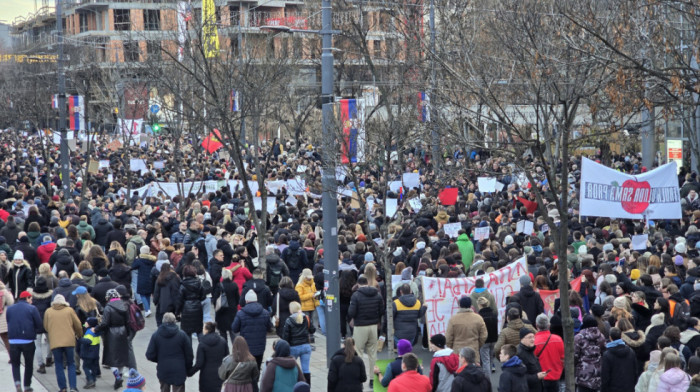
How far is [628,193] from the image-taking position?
15.9 meters

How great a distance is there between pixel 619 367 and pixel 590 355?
55cm

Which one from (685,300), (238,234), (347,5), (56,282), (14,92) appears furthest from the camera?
(14,92)

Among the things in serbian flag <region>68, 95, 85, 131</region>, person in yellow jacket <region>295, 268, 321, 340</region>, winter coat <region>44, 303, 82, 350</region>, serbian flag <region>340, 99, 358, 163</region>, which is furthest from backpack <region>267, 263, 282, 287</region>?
serbian flag <region>68, 95, 85, 131</region>

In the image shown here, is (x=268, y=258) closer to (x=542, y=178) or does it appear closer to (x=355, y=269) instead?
(x=355, y=269)

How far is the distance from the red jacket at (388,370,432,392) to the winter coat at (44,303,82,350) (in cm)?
504

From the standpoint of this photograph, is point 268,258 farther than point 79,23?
No

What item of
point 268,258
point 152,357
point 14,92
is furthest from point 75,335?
point 14,92

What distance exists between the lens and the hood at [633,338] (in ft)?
36.1

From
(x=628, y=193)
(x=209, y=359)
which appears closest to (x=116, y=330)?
(x=209, y=359)

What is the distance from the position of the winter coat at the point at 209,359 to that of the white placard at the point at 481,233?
29.5 feet

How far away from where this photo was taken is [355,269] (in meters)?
15.5

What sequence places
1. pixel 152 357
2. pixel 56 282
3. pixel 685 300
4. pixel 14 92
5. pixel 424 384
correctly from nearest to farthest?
pixel 424 384 → pixel 152 357 → pixel 685 300 → pixel 56 282 → pixel 14 92

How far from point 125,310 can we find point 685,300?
749 cm

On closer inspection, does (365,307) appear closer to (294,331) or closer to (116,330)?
(294,331)
